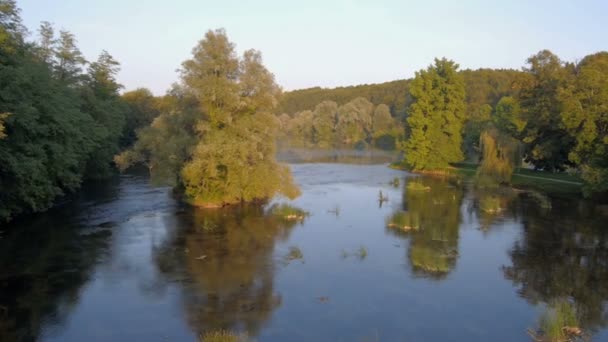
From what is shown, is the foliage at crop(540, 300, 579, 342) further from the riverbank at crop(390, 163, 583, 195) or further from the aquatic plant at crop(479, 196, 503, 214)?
the riverbank at crop(390, 163, 583, 195)

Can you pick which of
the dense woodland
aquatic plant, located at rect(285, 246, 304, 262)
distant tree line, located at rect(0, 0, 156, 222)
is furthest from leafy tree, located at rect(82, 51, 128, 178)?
aquatic plant, located at rect(285, 246, 304, 262)

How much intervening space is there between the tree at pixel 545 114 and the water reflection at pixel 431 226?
27.6 ft

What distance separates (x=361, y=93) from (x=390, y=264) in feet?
451

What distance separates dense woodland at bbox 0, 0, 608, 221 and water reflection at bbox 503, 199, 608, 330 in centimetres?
705

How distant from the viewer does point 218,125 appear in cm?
3491

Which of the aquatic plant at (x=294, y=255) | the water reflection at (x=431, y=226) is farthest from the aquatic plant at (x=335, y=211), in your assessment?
the aquatic plant at (x=294, y=255)

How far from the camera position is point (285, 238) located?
26.9 meters

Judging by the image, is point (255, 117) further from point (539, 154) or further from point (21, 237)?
point (539, 154)

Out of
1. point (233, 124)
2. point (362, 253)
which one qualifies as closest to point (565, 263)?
point (362, 253)

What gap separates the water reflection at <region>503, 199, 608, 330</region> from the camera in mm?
18156

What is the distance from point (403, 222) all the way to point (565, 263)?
370 inches

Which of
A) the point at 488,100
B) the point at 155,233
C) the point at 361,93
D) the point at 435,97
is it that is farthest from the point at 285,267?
the point at 361,93

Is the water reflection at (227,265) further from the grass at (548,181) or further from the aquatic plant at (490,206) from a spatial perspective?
the grass at (548,181)

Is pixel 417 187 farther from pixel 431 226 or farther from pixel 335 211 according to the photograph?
pixel 431 226
